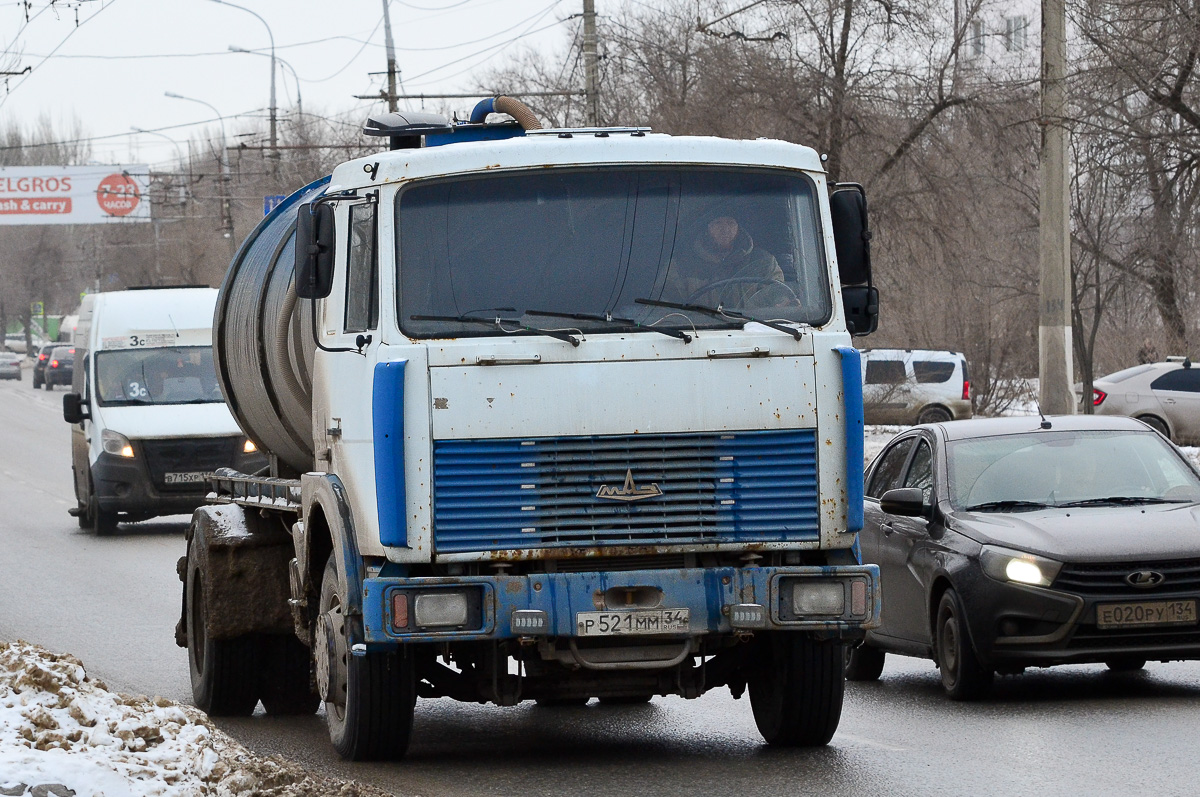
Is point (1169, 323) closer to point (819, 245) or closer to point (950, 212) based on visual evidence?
point (950, 212)

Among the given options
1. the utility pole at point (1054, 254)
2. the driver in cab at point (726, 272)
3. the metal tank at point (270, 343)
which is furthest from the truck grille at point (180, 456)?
the driver in cab at point (726, 272)

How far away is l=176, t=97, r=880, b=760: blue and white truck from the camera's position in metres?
6.93

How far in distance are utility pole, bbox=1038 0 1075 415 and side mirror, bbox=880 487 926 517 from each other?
7.59 metres

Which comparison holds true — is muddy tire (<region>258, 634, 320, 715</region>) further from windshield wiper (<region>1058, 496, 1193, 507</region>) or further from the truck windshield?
windshield wiper (<region>1058, 496, 1193, 507</region>)

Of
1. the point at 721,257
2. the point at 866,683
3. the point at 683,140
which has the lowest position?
the point at 866,683

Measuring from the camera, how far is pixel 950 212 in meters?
32.2

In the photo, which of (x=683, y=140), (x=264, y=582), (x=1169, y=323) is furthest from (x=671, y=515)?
(x=1169, y=323)

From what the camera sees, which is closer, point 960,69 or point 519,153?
point 519,153

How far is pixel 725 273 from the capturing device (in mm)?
7246

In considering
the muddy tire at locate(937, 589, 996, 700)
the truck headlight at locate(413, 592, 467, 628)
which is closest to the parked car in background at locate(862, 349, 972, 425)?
the muddy tire at locate(937, 589, 996, 700)

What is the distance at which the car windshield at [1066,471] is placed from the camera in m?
9.59

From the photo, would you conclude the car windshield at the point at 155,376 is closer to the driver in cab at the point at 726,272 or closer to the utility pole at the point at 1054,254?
the utility pole at the point at 1054,254

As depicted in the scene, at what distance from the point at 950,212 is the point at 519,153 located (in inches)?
1019

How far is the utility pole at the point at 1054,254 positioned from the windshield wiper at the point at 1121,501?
735cm
